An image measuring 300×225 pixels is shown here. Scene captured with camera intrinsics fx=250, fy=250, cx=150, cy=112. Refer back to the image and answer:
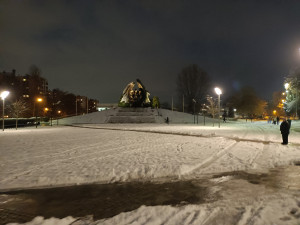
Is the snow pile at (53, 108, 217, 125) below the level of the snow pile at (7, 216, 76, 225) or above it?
above

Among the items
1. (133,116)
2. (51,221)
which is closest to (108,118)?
(133,116)

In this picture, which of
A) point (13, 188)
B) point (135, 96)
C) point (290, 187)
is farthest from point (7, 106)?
point (290, 187)

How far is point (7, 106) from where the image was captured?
5188 cm

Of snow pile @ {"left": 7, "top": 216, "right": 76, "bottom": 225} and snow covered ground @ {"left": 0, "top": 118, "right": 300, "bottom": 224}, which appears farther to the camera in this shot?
snow covered ground @ {"left": 0, "top": 118, "right": 300, "bottom": 224}

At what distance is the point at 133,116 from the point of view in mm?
46969

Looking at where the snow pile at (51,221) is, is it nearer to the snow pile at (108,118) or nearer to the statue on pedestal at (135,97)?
the snow pile at (108,118)

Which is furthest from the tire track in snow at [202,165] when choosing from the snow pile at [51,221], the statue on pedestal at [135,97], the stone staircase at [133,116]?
the statue on pedestal at [135,97]

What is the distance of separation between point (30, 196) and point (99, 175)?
2.00m

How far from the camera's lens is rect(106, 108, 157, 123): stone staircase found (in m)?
44.9

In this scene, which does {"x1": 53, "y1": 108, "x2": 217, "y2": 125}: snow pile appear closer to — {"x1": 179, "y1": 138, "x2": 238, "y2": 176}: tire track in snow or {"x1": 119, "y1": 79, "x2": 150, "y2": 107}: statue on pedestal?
{"x1": 119, "y1": 79, "x2": 150, "y2": 107}: statue on pedestal

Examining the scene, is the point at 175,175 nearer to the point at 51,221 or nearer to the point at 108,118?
the point at 51,221

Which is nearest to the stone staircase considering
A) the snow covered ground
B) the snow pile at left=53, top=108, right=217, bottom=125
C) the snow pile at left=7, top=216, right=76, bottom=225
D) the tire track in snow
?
the snow pile at left=53, top=108, right=217, bottom=125

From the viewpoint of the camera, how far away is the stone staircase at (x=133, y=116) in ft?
147

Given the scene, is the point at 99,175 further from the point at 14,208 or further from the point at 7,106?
the point at 7,106
